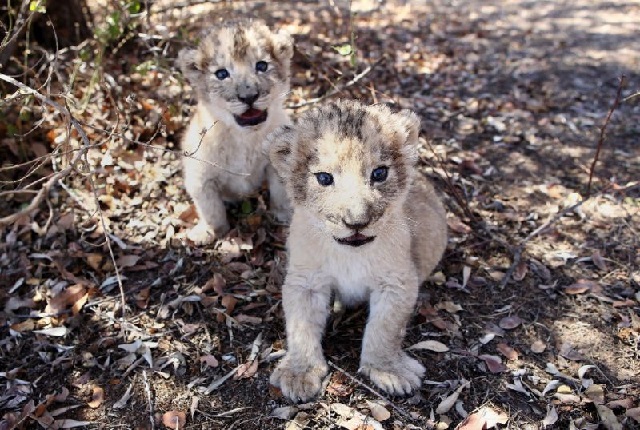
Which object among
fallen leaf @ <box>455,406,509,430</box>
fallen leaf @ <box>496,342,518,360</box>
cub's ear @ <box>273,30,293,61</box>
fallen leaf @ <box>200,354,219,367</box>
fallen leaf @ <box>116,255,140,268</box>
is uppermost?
cub's ear @ <box>273,30,293,61</box>

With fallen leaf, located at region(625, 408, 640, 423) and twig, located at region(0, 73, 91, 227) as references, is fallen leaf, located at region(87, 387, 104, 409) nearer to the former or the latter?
twig, located at region(0, 73, 91, 227)

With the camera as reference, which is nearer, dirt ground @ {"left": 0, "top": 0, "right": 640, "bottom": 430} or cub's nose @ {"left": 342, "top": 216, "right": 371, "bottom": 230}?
cub's nose @ {"left": 342, "top": 216, "right": 371, "bottom": 230}

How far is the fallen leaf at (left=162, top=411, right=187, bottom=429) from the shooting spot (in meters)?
3.84

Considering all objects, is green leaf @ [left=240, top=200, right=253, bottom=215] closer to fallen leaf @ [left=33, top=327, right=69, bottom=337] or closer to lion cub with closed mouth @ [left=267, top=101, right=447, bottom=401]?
lion cub with closed mouth @ [left=267, top=101, right=447, bottom=401]

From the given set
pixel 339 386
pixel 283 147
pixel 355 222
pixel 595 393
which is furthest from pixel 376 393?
pixel 283 147

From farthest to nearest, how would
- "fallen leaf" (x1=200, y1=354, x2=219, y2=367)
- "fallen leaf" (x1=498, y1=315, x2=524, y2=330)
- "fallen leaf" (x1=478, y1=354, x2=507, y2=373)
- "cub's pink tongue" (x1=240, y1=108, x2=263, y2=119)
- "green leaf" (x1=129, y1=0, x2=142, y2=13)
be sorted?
"green leaf" (x1=129, y1=0, x2=142, y2=13) → "cub's pink tongue" (x1=240, y1=108, x2=263, y2=119) → "fallen leaf" (x1=498, y1=315, x2=524, y2=330) → "fallen leaf" (x1=200, y1=354, x2=219, y2=367) → "fallen leaf" (x1=478, y1=354, x2=507, y2=373)

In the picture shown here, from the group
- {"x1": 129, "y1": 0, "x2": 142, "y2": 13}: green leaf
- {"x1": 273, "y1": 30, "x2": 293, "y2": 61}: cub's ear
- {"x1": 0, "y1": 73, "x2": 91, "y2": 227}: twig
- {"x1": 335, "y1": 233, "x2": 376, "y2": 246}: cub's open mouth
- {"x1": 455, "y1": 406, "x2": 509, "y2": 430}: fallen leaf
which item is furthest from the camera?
{"x1": 129, "y1": 0, "x2": 142, "y2": 13}: green leaf

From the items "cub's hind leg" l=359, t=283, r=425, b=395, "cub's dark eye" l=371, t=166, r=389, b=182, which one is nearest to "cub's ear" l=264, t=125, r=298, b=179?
"cub's dark eye" l=371, t=166, r=389, b=182

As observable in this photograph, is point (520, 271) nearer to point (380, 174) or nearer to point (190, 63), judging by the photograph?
point (380, 174)

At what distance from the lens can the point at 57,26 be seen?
22.6 feet

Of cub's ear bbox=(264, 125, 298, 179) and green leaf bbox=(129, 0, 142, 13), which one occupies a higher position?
green leaf bbox=(129, 0, 142, 13)

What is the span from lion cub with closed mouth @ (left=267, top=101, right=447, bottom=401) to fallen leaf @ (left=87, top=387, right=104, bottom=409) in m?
1.19

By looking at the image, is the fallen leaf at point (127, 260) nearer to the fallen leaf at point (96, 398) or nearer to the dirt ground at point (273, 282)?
the dirt ground at point (273, 282)

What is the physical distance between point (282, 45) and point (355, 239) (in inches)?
99.7
